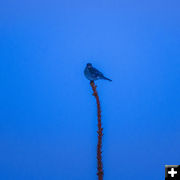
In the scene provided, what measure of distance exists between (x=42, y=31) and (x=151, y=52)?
26.7 inches

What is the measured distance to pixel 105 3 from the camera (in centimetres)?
139

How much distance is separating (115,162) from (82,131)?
11.0 inches

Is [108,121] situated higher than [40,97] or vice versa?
[40,97]

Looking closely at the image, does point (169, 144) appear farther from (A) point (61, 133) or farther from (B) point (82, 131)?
(A) point (61, 133)

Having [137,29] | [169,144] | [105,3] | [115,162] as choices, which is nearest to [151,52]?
[137,29]

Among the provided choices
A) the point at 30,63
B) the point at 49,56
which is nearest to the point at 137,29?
the point at 49,56

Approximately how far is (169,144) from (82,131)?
55cm

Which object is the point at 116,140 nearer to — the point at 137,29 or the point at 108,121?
the point at 108,121

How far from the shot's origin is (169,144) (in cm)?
141

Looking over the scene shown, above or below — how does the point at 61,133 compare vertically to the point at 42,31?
below

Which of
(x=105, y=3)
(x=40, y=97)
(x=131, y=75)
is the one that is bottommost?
(x=40, y=97)

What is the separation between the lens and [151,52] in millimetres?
1399

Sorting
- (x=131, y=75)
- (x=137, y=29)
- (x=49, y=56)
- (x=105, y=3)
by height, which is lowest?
(x=131, y=75)

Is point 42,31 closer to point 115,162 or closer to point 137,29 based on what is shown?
point 137,29
